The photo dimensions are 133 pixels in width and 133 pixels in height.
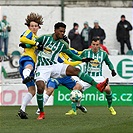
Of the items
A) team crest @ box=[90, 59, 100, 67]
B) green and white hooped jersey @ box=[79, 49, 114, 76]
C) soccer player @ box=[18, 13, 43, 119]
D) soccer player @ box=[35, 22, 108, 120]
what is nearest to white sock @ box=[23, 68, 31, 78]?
soccer player @ box=[18, 13, 43, 119]

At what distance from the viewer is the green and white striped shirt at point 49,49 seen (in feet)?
43.2

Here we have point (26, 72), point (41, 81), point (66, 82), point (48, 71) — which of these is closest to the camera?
point (26, 72)

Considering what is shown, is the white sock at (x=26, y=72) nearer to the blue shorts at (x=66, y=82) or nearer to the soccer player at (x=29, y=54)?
the soccer player at (x=29, y=54)

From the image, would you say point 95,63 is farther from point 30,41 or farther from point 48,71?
point 30,41

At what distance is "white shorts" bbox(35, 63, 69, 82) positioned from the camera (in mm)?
13188

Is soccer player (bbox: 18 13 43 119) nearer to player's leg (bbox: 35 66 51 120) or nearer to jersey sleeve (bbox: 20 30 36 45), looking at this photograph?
jersey sleeve (bbox: 20 30 36 45)

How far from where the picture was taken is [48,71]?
43.6ft

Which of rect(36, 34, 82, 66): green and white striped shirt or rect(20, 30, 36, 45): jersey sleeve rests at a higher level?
rect(20, 30, 36, 45): jersey sleeve

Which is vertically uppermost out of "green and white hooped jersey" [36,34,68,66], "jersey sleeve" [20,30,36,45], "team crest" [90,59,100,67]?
"jersey sleeve" [20,30,36,45]

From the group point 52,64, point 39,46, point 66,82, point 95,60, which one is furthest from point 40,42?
point 95,60

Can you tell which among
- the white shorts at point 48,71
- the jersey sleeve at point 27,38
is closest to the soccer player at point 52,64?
the white shorts at point 48,71

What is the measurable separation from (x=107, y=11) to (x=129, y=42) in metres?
2.37

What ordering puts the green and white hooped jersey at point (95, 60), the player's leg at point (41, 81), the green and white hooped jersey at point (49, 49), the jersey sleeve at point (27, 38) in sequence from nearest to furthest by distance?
the player's leg at point (41, 81) < the green and white hooped jersey at point (49, 49) < the jersey sleeve at point (27, 38) < the green and white hooped jersey at point (95, 60)

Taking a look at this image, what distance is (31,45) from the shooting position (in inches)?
531
